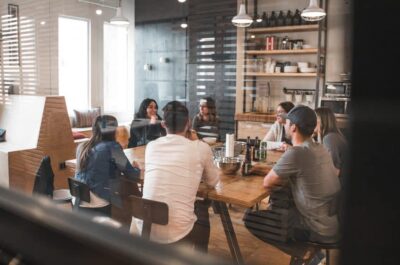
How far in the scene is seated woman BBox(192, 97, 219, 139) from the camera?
2.27 metres

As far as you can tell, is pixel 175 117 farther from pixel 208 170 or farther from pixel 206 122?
pixel 206 122

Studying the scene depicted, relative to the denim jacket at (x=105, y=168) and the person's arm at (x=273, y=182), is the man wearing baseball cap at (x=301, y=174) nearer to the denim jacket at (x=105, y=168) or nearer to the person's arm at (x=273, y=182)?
the person's arm at (x=273, y=182)

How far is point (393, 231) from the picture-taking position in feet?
0.89

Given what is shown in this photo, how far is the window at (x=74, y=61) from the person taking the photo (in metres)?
2.96

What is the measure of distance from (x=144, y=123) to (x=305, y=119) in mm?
1073

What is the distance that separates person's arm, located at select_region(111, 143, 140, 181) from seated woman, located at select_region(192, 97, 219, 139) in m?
0.41

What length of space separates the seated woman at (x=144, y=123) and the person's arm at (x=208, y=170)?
595 mm

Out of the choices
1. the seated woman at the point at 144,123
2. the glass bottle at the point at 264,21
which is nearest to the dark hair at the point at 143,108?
the seated woman at the point at 144,123

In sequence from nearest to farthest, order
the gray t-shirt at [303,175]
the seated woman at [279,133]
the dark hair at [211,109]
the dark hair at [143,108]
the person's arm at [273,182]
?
1. the gray t-shirt at [303,175]
2. the person's arm at [273,182]
3. the seated woman at [279,133]
4. the dark hair at [143,108]
5. the dark hair at [211,109]

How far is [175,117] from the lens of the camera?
72.5 inches

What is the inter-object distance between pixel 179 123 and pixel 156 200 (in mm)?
357

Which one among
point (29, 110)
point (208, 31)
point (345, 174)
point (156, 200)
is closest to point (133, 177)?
point (156, 200)

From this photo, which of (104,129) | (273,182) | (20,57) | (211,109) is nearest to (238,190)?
(273,182)

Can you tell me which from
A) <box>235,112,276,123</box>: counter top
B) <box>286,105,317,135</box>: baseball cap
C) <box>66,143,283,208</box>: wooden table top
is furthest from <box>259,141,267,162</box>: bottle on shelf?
<box>235,112,276,123</box>: counter top
